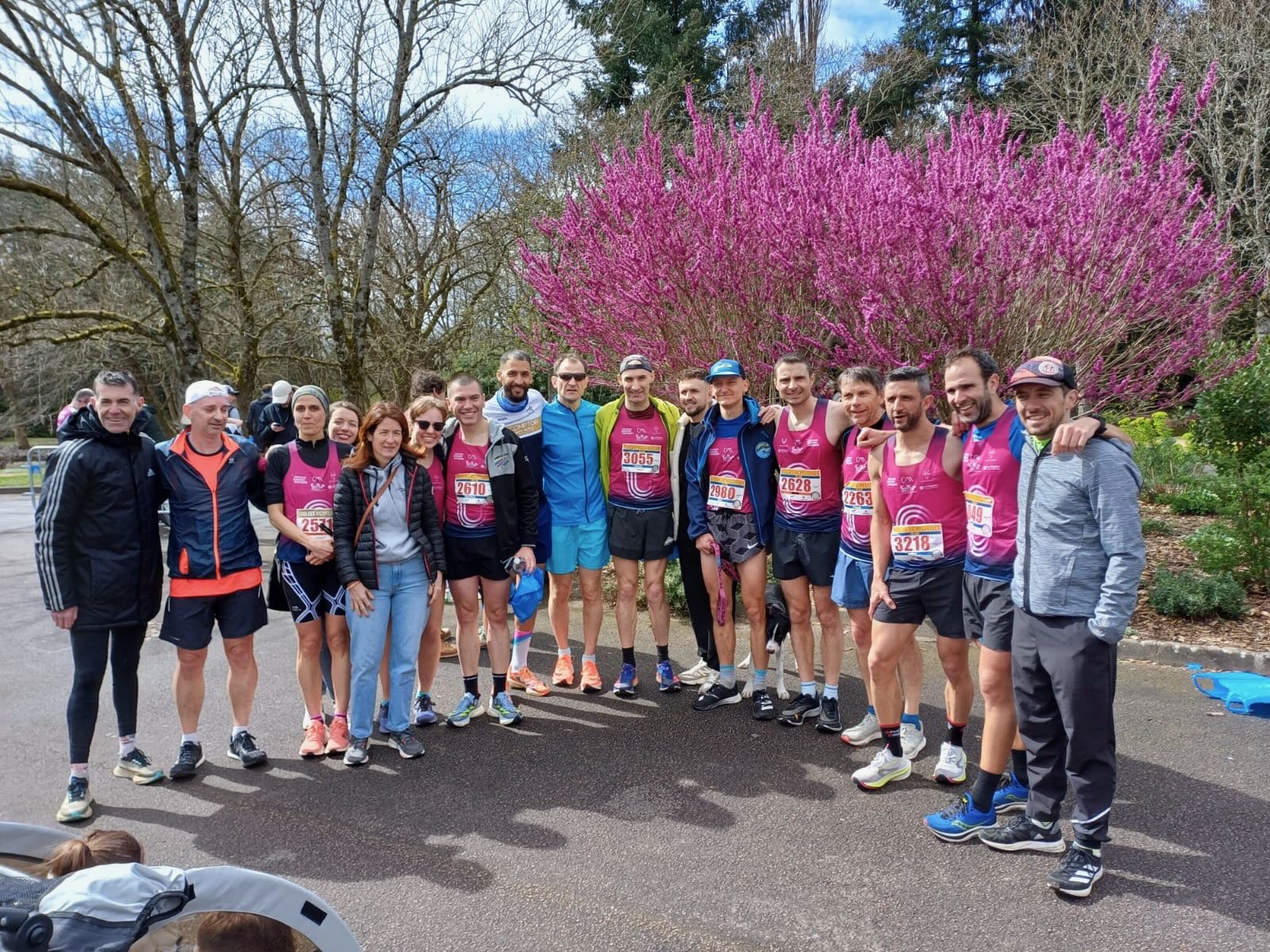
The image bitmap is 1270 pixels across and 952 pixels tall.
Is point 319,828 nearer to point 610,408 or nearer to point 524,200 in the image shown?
point 610,408

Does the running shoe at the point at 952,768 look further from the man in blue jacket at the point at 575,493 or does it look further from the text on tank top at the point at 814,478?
the man in blue jacket at the point at 575,493

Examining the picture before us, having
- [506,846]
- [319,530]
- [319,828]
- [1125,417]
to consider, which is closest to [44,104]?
[319,530]

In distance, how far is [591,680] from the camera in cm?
534

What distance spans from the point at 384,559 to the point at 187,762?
4.66ft

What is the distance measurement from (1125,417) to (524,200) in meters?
11.0

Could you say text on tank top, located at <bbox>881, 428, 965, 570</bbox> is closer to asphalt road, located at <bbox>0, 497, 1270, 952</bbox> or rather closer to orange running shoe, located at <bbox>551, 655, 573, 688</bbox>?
asphalt road, located at <bbox>0, 497, 1270, 952</bbox>

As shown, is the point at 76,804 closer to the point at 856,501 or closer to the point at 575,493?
the point at 575,493

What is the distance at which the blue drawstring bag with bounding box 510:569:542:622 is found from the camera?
5.17 m

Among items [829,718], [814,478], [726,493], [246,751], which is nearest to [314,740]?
[246,751]

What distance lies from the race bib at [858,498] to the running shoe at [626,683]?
190cm

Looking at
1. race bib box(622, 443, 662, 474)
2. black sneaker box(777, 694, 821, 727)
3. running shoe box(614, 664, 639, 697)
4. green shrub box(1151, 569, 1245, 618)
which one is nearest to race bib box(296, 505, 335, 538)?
race bib box(622, 443, 662, 474)

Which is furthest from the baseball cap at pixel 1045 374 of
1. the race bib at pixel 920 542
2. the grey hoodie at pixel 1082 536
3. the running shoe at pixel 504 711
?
the running shoe at pixel 504 711

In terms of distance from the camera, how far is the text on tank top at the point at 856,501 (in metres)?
4.21

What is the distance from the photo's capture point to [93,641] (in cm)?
396
